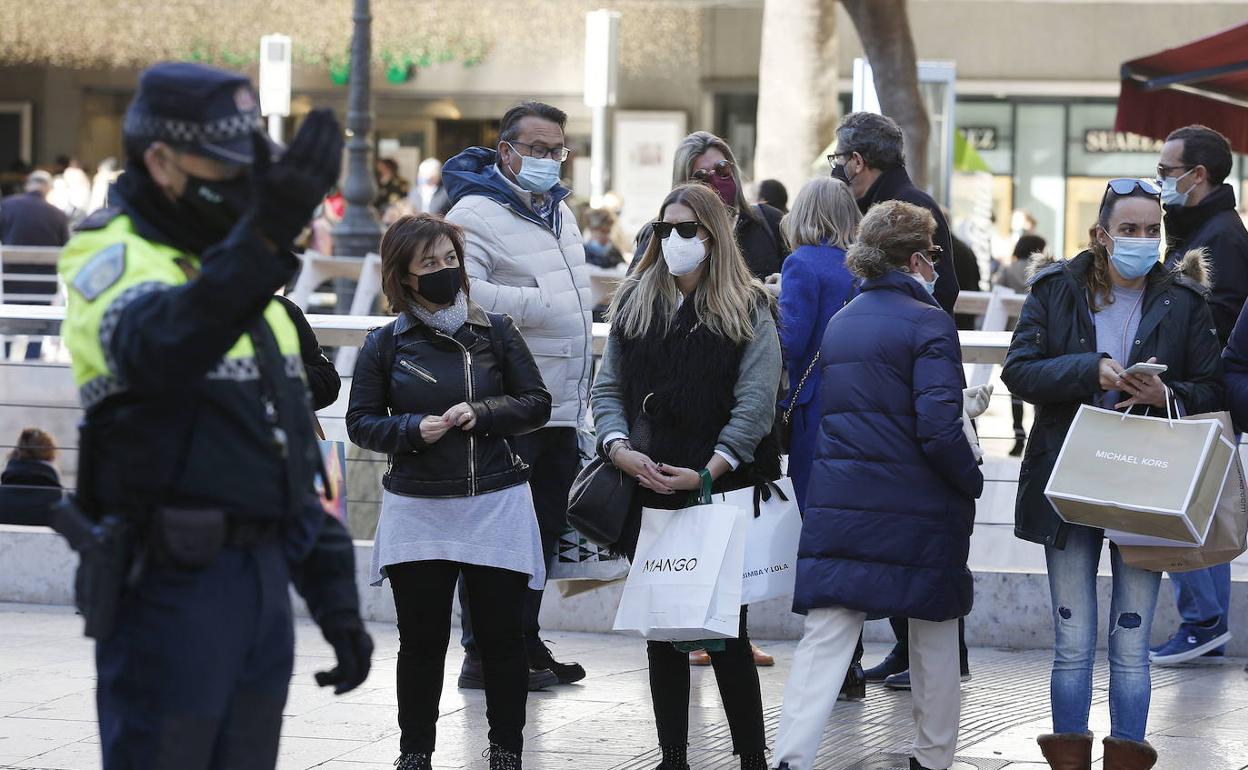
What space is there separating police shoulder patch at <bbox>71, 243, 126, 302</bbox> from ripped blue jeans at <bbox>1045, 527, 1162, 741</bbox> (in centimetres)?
327

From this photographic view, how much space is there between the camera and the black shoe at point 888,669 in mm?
7199

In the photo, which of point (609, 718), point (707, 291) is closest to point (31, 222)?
point (609, 718)

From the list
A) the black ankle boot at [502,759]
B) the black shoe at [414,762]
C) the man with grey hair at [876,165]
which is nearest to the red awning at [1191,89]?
the man with grey hair at [876,165]

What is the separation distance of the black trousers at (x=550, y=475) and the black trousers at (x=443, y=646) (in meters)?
0.98

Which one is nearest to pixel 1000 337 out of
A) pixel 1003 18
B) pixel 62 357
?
pixel 62 357

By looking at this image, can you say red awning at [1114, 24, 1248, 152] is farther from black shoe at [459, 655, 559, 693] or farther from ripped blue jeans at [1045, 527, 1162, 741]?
black shoe at [459, 655, 559, 693]

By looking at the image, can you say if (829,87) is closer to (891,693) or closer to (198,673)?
(891,693)

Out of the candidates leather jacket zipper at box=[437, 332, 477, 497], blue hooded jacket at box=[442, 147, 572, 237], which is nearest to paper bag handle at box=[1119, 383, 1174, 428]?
leather jacket zipper at box=[437, 332, 477, 497]

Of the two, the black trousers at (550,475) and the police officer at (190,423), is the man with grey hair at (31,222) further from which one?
the police officer at (190,423)

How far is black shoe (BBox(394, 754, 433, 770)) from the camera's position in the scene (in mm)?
5418

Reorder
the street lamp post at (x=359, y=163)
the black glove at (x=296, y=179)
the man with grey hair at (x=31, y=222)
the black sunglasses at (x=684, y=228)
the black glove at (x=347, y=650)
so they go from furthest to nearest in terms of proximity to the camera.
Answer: the street lamp post at (x=359, y=163), the man with grey hair at (x=31, y=222), the black sunglasses at (x=684, y=228), the black glove at (x=347, y=650), the black glove at (x=296, y=179)

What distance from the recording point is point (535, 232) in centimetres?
664

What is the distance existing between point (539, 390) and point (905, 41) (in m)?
10.6

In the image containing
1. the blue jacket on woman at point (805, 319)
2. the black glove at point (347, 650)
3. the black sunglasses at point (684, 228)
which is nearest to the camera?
the black glove at point (347, 650)
